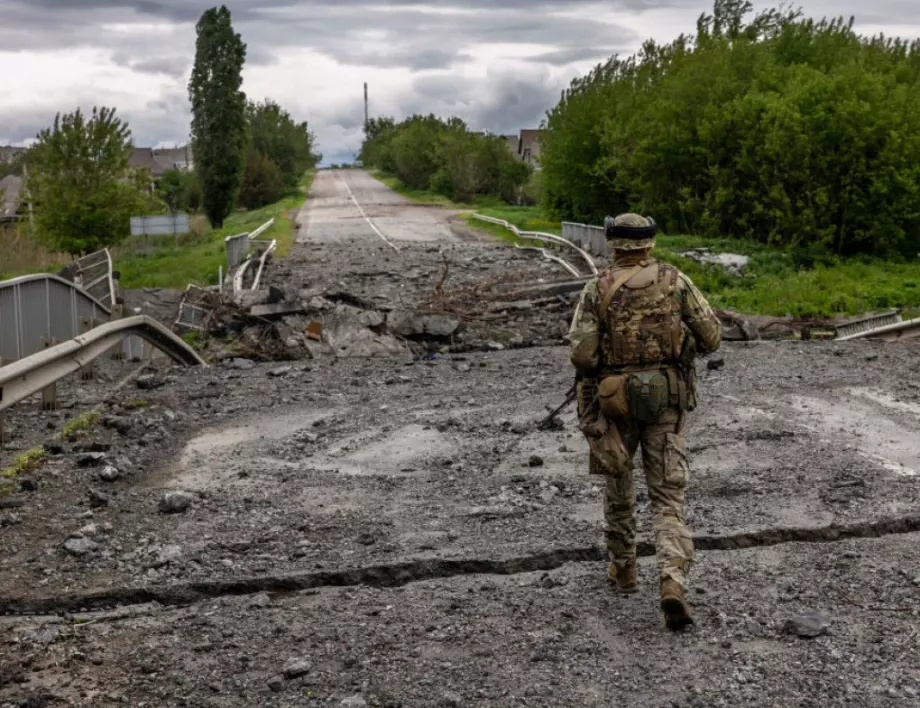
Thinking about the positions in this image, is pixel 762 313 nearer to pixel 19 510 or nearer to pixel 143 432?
pixel 143 432

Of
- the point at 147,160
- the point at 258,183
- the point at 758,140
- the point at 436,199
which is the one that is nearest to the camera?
the point at 758,140

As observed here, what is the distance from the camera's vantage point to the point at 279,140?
92375 millimetres

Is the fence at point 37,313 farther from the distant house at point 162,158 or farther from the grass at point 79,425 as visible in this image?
the distant house at point 162,158

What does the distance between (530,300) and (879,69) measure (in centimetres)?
1603

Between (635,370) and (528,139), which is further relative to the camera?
(528,139)

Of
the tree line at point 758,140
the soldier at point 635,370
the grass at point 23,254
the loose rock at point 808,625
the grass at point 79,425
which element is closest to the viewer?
the loose rock at point 808,625

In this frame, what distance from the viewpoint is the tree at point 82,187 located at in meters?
45.0

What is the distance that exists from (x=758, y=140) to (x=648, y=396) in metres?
22.4

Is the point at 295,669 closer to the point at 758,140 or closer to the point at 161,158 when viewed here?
the point at 758,140

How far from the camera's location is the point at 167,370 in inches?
507

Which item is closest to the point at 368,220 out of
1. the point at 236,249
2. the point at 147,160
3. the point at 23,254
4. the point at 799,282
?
the point at 23,254

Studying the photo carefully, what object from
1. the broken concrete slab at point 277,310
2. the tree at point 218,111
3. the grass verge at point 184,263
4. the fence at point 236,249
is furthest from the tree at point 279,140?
the broken concrete slab at point 277,310

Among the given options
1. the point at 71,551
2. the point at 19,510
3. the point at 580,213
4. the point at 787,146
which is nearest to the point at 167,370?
the point at 19,510

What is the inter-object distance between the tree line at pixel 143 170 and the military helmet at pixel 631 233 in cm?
4223
